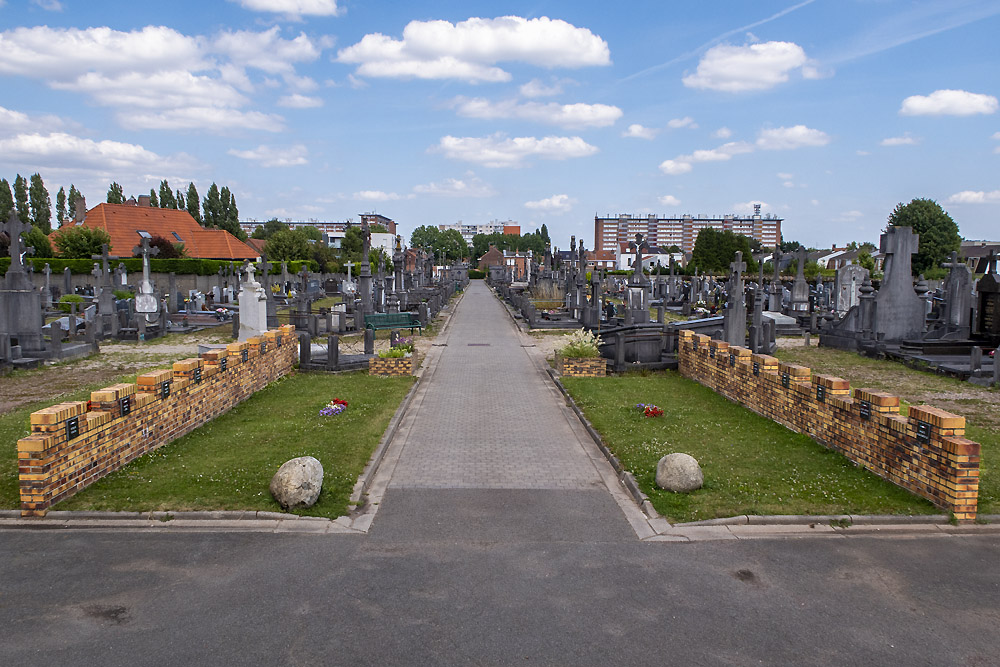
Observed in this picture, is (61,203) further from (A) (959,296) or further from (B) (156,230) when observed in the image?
(A) (959,296)

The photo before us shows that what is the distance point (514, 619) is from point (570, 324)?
2381 cm

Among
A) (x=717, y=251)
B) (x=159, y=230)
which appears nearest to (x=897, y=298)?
(x=159, y=230)

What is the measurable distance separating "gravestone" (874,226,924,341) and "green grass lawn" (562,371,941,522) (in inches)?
387

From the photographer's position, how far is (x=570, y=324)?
28.4 metres

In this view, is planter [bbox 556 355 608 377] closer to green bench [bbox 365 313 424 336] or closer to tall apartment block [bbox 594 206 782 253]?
green bench [bbox 365 313 424 336]

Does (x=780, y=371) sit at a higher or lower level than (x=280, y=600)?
higher

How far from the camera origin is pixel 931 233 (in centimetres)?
6819

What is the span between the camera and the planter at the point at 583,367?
1568cm

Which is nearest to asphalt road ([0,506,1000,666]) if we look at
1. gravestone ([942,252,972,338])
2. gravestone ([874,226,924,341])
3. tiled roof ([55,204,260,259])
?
gravestone ([874,226,924,341])

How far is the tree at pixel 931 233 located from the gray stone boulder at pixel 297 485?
245 ft

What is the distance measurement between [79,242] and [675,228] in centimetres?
16592

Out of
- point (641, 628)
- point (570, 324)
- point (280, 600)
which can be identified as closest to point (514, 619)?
point (641, 628)

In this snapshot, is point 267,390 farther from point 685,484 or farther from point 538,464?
point 685,484

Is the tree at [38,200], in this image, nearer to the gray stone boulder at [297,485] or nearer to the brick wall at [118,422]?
the brick wall at [118,422]
